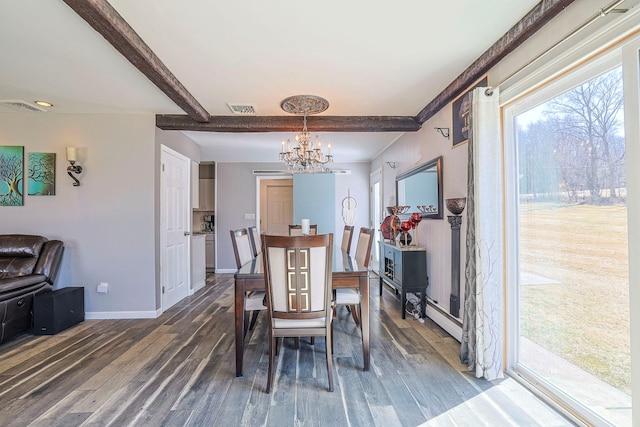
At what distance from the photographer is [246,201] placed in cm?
604

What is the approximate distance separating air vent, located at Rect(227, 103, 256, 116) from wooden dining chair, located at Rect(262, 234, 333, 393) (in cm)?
189

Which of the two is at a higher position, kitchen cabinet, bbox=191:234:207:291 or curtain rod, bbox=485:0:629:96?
curtain rod, bbox=485:0:629:96

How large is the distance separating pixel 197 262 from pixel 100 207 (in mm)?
1712

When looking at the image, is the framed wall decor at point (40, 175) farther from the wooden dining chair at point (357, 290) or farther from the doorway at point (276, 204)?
the doorway at point (276, 204)

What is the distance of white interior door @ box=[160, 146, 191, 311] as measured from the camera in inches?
141

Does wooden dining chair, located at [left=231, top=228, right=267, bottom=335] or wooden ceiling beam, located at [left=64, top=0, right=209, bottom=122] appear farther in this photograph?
wooden dining chair, located at [left=231, top=228, right=267, bottom=335]

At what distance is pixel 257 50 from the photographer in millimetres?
2061

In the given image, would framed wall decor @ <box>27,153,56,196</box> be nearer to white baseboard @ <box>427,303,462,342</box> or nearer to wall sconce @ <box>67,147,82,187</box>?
wall sconce @ <box>67,147,82,187</box>

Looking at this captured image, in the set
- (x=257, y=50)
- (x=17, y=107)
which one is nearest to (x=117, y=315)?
(x=17, y=107)

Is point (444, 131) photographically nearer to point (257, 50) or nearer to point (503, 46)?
point (503, 46)

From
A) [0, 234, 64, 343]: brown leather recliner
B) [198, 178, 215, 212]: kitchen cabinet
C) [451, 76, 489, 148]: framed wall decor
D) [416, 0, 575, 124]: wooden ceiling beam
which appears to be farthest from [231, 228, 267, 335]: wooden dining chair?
[198, 178, 215, 212]: kitchen cabinet

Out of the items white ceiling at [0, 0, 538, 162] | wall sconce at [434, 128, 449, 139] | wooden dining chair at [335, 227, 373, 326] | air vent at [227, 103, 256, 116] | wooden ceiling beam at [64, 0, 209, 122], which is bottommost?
wooden dining chair at [335, 227, 373, 326]

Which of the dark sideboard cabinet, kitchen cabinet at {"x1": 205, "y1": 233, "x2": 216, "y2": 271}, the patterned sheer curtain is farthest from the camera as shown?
kitchen cabinet at {"x1": 205, "y1": 233, "x2": 216, "y2": 271}

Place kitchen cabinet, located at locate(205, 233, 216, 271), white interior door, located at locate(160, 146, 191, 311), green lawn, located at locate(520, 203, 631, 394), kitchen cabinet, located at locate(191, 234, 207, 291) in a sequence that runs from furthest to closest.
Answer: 1. kitchen cabinet, located at locate(205, 233, 216, 271)
2. kitchen cabinet, located at locate(191, 234, 207, 291)
3. white interior door, located at locate(160, 146, 191, 311)
4. green lawn, located at locate(520, 203, 631, 394)
